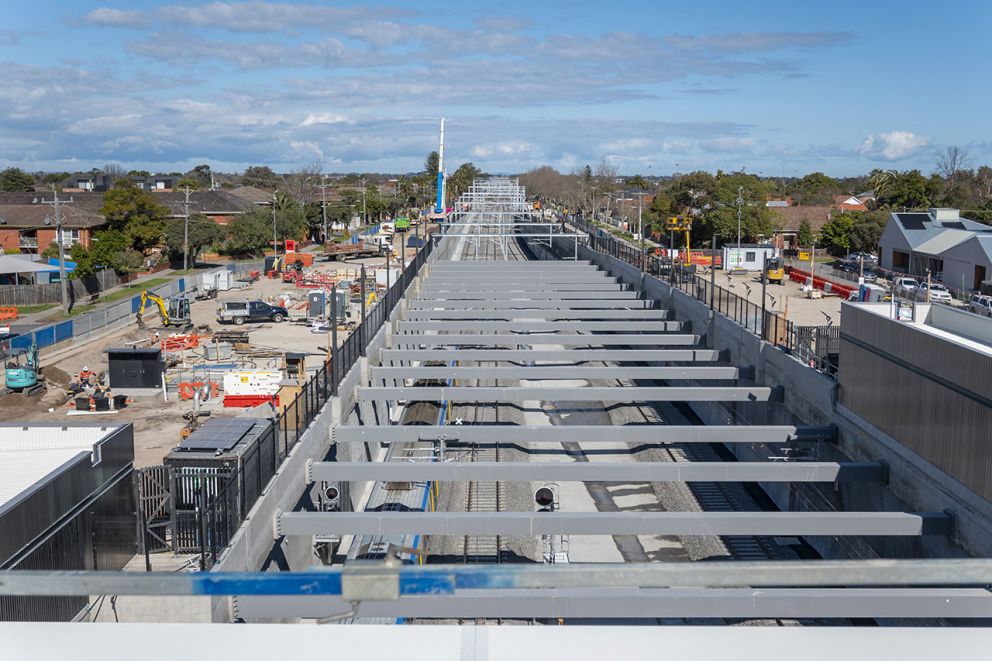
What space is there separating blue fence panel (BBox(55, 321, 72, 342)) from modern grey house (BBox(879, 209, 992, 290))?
45.1 metres

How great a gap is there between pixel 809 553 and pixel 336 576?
57.5 ft

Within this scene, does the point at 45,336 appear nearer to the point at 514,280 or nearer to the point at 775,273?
the point at 514,280

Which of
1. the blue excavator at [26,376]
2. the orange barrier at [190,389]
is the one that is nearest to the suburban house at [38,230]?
the blue excavator at [26,376]

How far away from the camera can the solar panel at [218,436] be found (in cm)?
1541

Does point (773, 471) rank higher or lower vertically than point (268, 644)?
lower

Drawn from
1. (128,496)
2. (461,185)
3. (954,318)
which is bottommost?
(128,496)

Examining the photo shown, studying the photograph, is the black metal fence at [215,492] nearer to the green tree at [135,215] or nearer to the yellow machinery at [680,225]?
the yellow machinery at [680,225]

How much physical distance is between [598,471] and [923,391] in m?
5.55

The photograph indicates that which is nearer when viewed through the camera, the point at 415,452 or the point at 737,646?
the point at 737,646

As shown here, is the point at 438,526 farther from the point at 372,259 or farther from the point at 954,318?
the point at 372,259

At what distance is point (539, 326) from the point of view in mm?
29984

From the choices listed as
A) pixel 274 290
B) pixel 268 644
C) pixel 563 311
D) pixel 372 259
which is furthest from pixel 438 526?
pixel 372 259

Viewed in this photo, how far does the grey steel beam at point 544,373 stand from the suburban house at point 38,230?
2029 inches

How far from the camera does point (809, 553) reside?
1856 cm
